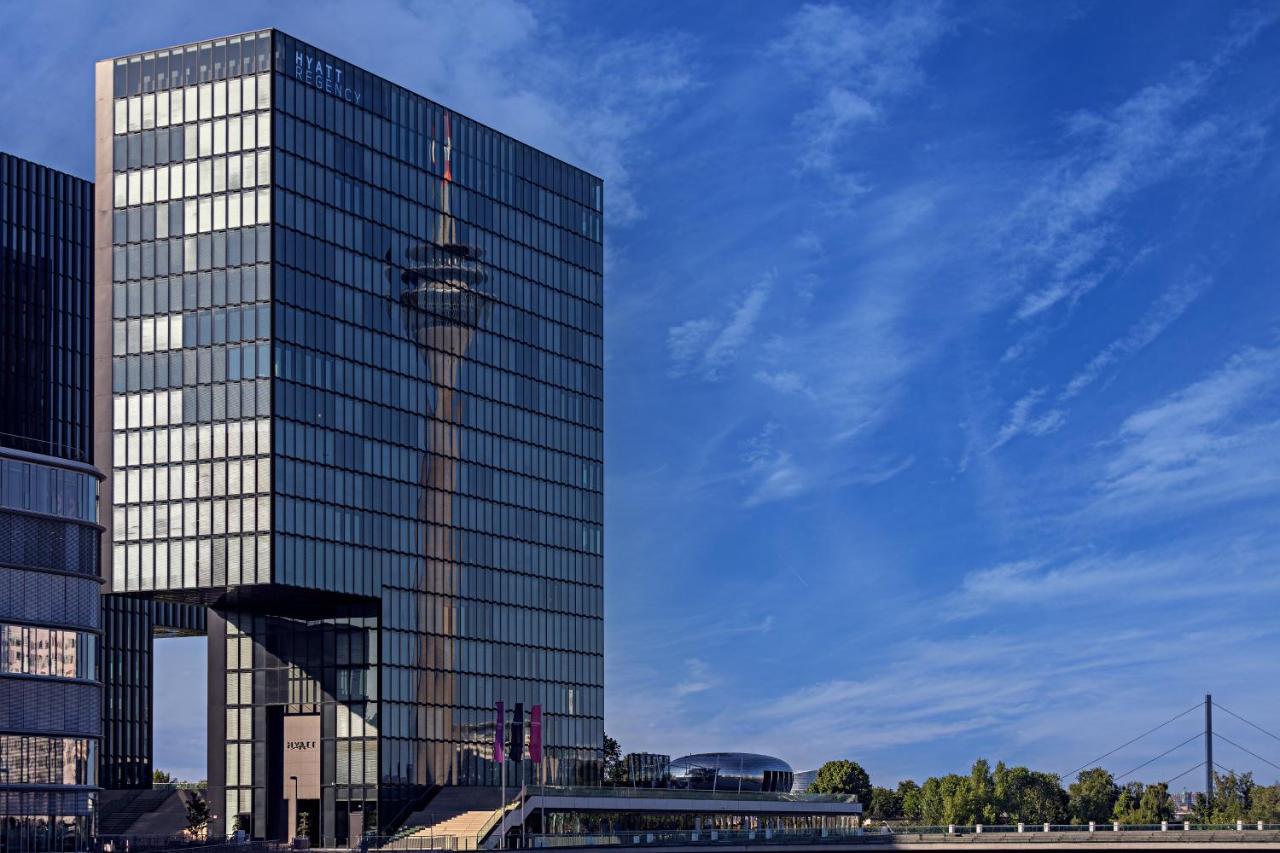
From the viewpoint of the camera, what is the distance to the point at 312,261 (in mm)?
159625

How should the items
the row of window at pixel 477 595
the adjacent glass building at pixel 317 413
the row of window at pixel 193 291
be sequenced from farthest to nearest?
A: the row of window at pixel 477 595 < the row of window at pixel 193 291 < the adjacent glass building at pixel 317 413

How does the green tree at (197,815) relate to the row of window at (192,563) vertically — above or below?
below

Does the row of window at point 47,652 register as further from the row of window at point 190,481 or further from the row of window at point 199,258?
the row of window at point 199,258

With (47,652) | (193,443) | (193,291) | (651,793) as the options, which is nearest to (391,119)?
(193,291)

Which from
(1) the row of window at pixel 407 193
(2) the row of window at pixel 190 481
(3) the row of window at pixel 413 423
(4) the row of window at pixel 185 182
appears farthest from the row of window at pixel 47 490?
(1) the row of window at pixel 407 193

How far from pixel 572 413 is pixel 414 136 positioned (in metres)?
35.0

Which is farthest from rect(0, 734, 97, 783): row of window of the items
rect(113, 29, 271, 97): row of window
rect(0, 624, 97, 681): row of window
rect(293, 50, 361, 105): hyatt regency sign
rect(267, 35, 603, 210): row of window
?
rect(293, 50, 361, 105): hyatt regency sign

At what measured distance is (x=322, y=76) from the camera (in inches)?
6432

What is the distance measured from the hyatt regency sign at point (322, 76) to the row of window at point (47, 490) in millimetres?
45657

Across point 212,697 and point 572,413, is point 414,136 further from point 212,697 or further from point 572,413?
point 212,697

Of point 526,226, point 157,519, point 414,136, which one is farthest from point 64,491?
point 526,226

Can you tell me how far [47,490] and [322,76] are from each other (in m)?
51.4

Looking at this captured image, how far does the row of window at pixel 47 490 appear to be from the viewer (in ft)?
400

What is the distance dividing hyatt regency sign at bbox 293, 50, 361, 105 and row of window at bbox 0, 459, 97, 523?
45.7 m
